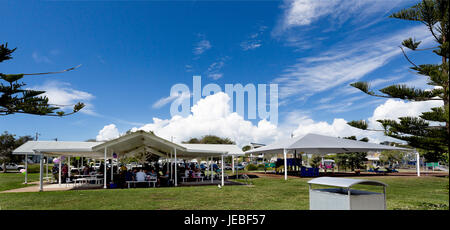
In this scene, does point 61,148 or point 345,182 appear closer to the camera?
point 345,182

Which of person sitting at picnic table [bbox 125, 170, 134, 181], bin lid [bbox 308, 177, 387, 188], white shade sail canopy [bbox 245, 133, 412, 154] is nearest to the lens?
bin lid [bbox 308, 177, 387, 188]

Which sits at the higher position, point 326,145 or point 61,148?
point 61,148

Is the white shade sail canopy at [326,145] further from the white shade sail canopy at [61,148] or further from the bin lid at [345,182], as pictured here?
the bin lid at [345,182]

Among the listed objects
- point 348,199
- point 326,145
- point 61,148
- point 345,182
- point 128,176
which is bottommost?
point 128,176

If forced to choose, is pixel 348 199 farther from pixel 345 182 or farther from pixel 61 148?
pixel 61 148

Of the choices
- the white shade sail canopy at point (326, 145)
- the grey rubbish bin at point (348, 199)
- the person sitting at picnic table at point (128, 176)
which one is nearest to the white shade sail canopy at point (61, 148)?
the person sitting at picnic table at point (128, 176)

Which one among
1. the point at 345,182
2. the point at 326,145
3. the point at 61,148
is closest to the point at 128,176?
the point at 61,148

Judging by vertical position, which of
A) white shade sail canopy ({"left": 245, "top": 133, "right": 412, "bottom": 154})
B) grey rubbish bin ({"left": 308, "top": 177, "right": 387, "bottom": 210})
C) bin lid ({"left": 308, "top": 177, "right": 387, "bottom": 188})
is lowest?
grey rubbish bin ({"left": 308, "top": 177, "right": 387, "bottom": 210})

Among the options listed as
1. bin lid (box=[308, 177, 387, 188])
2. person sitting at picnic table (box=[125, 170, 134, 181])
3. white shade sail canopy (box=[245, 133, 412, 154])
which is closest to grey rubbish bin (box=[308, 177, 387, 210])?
bin lid (box=[308, 177, 387, 188])

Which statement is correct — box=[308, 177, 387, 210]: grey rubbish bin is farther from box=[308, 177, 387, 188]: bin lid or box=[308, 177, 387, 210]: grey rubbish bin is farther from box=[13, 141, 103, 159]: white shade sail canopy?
box=[13, 141, 103, 159]: white shade sail canopy
